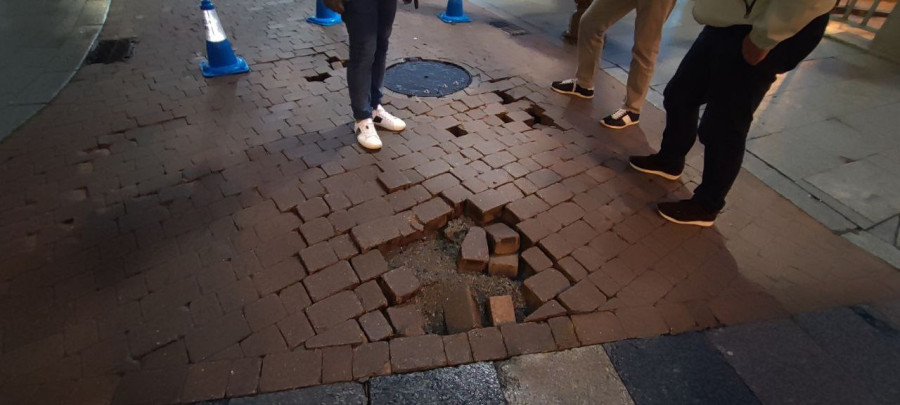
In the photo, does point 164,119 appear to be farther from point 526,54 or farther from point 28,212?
point 526,54

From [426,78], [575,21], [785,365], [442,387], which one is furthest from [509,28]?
[442,387]

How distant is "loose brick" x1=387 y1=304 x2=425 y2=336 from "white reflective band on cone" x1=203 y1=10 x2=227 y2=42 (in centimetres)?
389

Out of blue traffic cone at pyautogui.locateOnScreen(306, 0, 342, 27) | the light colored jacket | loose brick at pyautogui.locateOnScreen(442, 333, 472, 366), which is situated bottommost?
loose brick at pyautogui.locateOnScreen(442, 333, 472, 366)

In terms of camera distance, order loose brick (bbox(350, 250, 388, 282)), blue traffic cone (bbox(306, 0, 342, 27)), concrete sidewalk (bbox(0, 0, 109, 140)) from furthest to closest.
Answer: blue traffic cone (bbox(306, 0, 342, 27)) < concrete sidewalk (bbox(0, 0, 109, 140)) < loose brick (bbox(350, 250, 388, 282))

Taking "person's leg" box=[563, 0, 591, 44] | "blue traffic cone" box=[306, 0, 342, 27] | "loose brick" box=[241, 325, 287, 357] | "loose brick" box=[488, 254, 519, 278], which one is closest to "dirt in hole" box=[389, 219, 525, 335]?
"loose brick" box=[488, 254, 519, 278]

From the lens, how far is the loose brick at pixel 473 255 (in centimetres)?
263

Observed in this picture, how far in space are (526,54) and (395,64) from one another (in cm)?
173

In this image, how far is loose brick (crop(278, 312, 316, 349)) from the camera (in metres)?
2.16

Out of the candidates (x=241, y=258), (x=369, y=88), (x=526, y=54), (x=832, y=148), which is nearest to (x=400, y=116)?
(x=369, y=88)

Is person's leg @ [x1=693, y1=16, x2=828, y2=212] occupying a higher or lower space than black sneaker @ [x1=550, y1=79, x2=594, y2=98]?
higher

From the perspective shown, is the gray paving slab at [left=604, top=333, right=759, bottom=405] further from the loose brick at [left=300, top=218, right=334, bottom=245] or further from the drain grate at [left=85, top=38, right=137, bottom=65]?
the drain grate at [left=85, top=38, right=137, bottom=65]

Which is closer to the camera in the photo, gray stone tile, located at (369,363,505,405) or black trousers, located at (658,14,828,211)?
gray stone tile, located at (369,363,505,405)

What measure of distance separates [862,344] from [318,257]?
2994mm

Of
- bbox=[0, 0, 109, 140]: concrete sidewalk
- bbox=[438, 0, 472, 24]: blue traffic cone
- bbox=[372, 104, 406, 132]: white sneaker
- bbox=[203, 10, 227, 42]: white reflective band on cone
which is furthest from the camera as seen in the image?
bbox=[438, 0, 472, 24]: blue traffic cone
